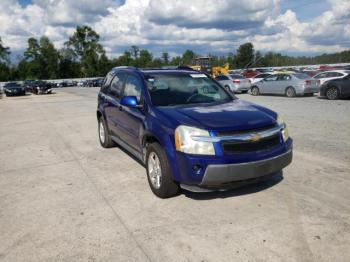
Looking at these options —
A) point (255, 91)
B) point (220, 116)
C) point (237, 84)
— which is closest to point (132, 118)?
point (220, 116)

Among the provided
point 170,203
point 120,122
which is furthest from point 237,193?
point 120,122

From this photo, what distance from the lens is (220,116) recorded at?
4.46 meters

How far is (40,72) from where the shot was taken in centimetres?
8162

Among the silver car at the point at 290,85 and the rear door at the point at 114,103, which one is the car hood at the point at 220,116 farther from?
the silver car at the point at 290,85

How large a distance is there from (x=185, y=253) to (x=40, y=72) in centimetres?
8590

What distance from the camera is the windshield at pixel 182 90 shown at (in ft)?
17.4

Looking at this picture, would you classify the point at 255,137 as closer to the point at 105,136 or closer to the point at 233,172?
the point at 233,172

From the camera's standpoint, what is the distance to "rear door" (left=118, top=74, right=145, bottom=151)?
5371mm

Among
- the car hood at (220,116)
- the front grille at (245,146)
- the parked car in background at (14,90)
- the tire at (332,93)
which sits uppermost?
the car hood at (220,116)

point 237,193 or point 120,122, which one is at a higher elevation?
point 120,122

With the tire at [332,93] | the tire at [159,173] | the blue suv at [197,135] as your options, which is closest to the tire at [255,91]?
the tire at [332,93]

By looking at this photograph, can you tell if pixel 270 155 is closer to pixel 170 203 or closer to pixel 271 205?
pixel 271 205

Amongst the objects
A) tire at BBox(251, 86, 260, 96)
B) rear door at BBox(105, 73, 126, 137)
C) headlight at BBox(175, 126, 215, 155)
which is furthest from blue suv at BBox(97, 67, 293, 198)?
tire at BBox(251, 86, 260, 96)

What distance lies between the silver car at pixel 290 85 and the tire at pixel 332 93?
2320 mm
